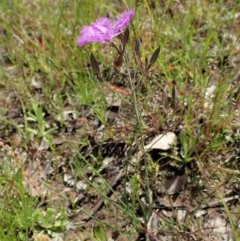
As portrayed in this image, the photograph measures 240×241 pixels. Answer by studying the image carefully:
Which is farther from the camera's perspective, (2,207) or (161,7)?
(161,7)

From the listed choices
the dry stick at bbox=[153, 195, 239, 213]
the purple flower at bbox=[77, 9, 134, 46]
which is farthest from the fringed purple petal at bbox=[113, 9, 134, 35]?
the dry stick at bbox=[153, 195, 239, 213]

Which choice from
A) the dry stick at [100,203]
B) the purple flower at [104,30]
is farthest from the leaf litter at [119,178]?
the purple flower at [104,30]

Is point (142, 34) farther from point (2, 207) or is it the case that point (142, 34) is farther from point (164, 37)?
point (2, 207)

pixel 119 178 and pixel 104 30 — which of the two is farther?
pixel 119 178

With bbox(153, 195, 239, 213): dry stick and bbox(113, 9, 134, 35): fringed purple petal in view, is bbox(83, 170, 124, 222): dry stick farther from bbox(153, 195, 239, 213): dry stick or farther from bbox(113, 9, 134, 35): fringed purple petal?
bbox(113, 9, 134, 35): fringed purple petal

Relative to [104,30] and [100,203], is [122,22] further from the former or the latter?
[100,203]

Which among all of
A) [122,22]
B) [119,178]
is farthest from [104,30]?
[119,178]

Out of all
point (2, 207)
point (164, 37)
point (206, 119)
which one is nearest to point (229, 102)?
point (206, 119)

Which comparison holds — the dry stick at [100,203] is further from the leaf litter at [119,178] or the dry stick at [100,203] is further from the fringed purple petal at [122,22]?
the fringed purple petal at [122,22]
